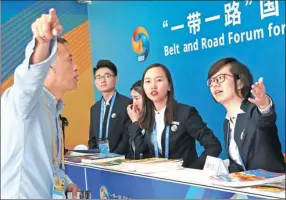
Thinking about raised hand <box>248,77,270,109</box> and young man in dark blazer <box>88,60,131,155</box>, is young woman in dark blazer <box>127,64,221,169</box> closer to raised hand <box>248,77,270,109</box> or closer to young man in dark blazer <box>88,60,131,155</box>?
young man in dark blazer <box>88,60,131,155</box>

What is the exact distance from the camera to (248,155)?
2691mm

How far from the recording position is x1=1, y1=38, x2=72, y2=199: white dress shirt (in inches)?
48.8

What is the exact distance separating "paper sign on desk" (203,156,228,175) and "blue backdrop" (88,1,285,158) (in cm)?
193

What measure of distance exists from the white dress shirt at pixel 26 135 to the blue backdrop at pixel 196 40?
10.4 feet

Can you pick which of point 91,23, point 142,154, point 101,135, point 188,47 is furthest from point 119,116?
point 91,23

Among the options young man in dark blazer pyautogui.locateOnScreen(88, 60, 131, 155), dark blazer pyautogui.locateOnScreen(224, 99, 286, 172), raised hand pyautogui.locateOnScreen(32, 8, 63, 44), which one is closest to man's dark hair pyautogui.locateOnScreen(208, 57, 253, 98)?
dark blazer pyautogui.locateOnScreen(224, 99, 286, 172)

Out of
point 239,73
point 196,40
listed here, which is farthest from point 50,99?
point 196,40

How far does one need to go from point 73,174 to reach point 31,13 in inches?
147

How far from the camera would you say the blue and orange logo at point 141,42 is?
5.54m

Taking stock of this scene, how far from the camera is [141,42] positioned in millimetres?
5609

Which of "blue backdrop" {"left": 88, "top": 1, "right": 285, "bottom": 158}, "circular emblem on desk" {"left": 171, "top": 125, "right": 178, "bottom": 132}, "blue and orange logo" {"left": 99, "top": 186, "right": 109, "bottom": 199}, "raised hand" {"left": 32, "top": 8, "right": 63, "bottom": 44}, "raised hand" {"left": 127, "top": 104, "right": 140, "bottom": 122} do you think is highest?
"blue backdrop" {"left": 88, "top": 1, "right": 285, "bottom": 158}

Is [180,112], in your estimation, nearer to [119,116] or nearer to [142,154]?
[142,154]

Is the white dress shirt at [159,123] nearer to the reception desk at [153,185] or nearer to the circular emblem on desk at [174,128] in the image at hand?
the circular emblem on desk at [174,128]

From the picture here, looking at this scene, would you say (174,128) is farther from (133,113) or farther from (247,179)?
(247,179)
